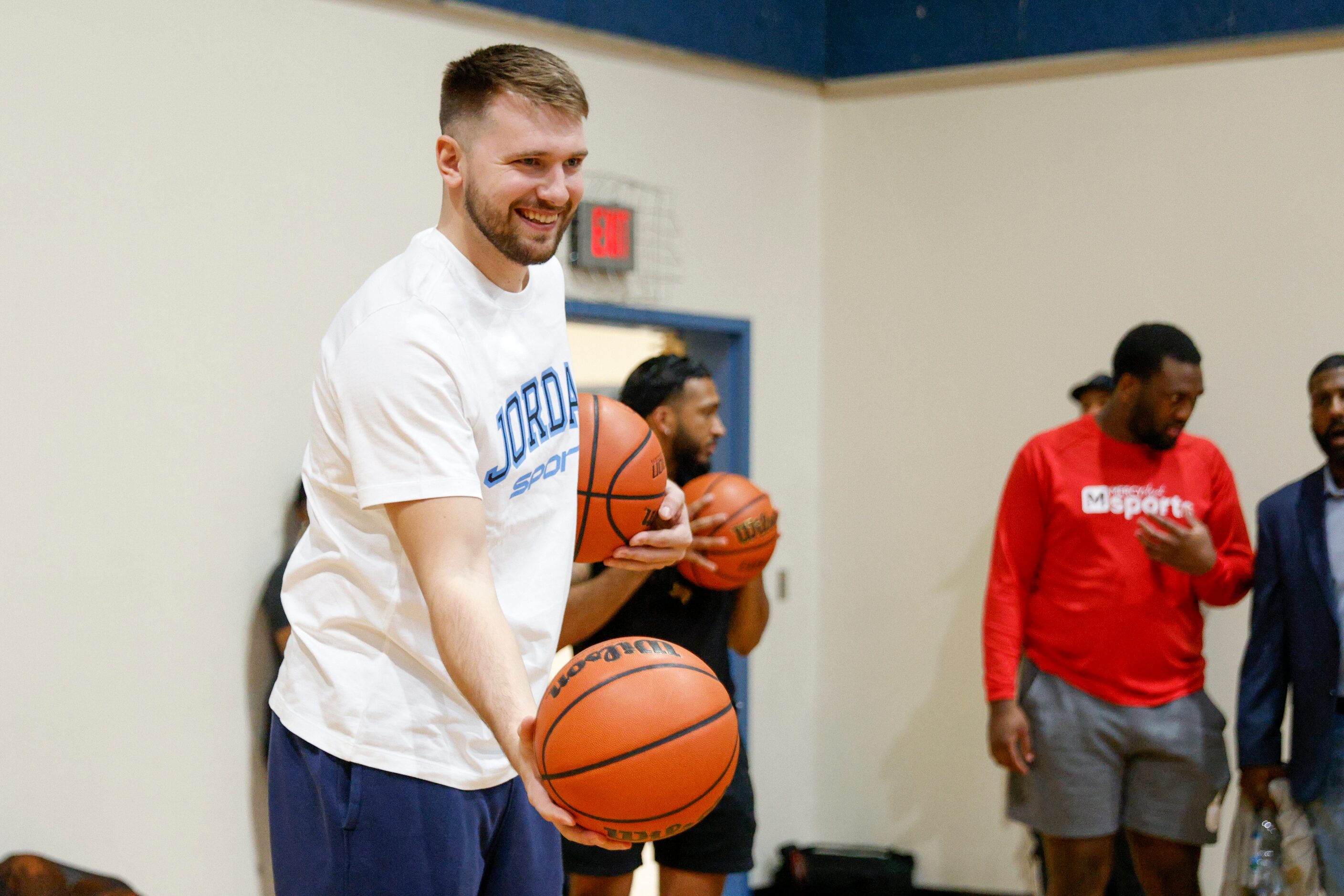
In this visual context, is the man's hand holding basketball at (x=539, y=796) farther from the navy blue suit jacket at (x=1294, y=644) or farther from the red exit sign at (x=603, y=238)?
the red exit sign at (x=603, y=238)

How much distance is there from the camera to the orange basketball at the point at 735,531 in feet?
10.8

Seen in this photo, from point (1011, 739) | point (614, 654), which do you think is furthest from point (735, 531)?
point (614, 654)

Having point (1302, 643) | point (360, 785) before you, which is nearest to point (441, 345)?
point (360, 785)

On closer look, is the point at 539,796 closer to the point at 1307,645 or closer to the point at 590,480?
the point at 590,480

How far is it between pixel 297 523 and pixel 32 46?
1.49 meters

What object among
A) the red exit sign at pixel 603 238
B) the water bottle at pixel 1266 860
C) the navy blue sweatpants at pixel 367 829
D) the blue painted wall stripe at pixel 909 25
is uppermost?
the blue painted wall stripe at pixel 909 25

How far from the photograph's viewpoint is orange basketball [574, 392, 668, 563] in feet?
8.31

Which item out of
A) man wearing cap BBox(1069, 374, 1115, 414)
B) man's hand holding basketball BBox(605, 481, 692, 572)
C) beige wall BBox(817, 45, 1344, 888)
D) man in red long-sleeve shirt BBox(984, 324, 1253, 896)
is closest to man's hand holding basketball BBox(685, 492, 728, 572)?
man's hand holding basketball BBox(605, 481, 692, 572)

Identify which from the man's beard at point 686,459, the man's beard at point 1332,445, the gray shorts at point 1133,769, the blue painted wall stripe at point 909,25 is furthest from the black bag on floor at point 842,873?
the blue painted wall stripe at point 909,25

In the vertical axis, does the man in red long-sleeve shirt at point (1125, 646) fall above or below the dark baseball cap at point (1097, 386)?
below

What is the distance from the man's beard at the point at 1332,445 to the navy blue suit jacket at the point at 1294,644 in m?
0.06

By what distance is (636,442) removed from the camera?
272 cm

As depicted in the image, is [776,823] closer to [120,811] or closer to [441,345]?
[120,811]

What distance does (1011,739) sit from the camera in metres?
3.85
